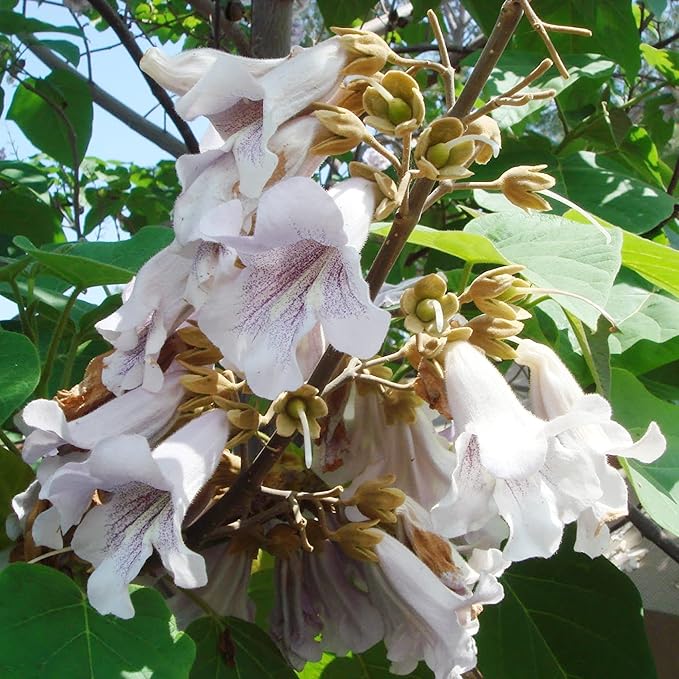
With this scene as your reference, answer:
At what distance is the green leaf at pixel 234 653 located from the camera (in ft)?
2.36

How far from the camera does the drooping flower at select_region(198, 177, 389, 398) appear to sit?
49cm

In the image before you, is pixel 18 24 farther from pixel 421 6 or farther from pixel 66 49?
pixel 421 6

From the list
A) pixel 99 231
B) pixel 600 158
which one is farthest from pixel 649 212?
pixel 99 231

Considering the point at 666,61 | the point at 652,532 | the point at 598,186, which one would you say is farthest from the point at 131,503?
the point at 666,61

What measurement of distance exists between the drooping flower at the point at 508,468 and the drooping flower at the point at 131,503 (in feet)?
0.52

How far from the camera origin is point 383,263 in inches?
23.9

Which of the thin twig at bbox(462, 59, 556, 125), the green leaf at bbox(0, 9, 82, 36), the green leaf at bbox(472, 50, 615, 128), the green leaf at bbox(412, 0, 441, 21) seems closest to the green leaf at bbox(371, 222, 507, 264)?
the thin twig at bbox(462, 59, 556, 125)

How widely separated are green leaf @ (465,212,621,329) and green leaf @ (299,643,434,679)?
1.34ft

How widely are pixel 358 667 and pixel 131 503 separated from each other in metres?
0.39

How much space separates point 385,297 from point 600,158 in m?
0.82

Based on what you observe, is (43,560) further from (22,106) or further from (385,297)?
(22,106)

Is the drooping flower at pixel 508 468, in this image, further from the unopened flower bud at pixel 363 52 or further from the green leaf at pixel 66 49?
the green leaf at pixel 66 49

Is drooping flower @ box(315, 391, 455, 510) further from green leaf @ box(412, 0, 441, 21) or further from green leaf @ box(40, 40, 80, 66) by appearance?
green leaf @ box(40, 40, 80, 66)

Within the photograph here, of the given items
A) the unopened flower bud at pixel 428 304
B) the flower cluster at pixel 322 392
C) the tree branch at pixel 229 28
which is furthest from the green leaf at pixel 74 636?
the tree branch at pixel 229 28
